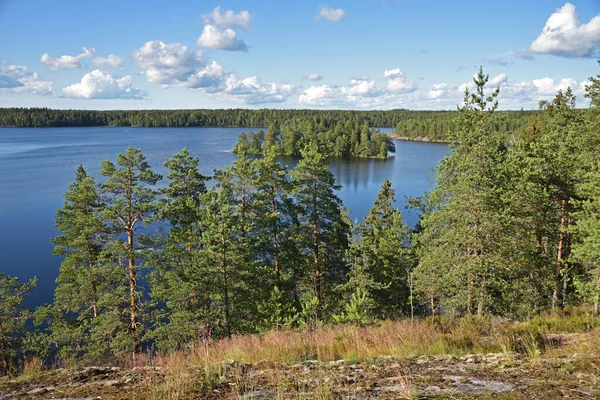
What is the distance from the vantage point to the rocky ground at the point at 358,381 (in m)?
4.32

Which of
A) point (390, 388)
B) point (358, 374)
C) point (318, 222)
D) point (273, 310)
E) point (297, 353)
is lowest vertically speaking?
point (273, 310)

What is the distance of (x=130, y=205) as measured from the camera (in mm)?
17891

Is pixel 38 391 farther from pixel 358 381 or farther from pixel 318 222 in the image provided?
pixel 318 222

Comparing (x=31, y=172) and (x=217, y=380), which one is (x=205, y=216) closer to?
(x=217, y=380)

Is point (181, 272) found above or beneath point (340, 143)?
beneath

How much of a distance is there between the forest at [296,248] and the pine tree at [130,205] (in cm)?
6

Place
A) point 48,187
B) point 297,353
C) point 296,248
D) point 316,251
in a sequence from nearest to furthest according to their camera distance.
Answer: point 297,353, point 296,248, point 316,251, point 48,187

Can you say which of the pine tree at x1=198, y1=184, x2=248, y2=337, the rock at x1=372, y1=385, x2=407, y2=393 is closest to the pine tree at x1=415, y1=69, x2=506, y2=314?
the pine tree at x1=198, y1=184, x2=248, y2=337

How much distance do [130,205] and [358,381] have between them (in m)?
15.4

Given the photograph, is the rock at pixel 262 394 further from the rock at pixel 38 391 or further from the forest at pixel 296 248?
the forest at pixel 296 248

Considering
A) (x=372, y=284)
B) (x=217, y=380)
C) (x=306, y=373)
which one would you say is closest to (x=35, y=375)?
(x=217, y=380)

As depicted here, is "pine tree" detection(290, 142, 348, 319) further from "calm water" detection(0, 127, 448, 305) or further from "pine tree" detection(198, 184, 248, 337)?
"calm water" detection(0, 127, 448, 305)

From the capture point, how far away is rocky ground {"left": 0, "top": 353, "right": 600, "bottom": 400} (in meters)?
4.32

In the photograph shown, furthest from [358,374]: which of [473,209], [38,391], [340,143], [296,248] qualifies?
[340,143]
